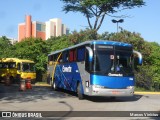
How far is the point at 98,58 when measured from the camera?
20.0m

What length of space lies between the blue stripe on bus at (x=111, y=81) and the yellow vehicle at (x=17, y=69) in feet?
68.1

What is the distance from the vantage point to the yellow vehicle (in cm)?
4028

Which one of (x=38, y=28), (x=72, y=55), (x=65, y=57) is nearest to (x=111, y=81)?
(x=72, y=55)

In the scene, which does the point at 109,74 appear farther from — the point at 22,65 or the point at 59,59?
the point at 22,65

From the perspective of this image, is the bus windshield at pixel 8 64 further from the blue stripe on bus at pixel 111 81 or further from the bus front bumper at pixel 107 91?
the blue stripe on bus at pixel 111 81

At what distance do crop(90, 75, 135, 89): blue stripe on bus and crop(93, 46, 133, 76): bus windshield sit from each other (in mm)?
260

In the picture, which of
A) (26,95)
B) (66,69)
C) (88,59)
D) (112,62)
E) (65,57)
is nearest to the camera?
(112,62)

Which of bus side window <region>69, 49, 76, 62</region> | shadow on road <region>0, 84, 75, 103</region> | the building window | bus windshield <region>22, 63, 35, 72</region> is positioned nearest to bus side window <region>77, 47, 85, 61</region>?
bus side window <region>69, 49, 76, 62</region>

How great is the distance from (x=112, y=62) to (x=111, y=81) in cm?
99

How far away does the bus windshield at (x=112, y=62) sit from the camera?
2000cm

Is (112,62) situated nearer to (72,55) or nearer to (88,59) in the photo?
(88,59)

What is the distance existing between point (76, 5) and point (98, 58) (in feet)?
83.1

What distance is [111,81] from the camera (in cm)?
2009

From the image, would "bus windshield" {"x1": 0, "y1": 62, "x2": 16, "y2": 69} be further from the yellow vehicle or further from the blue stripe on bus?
the blue stripe on bus
